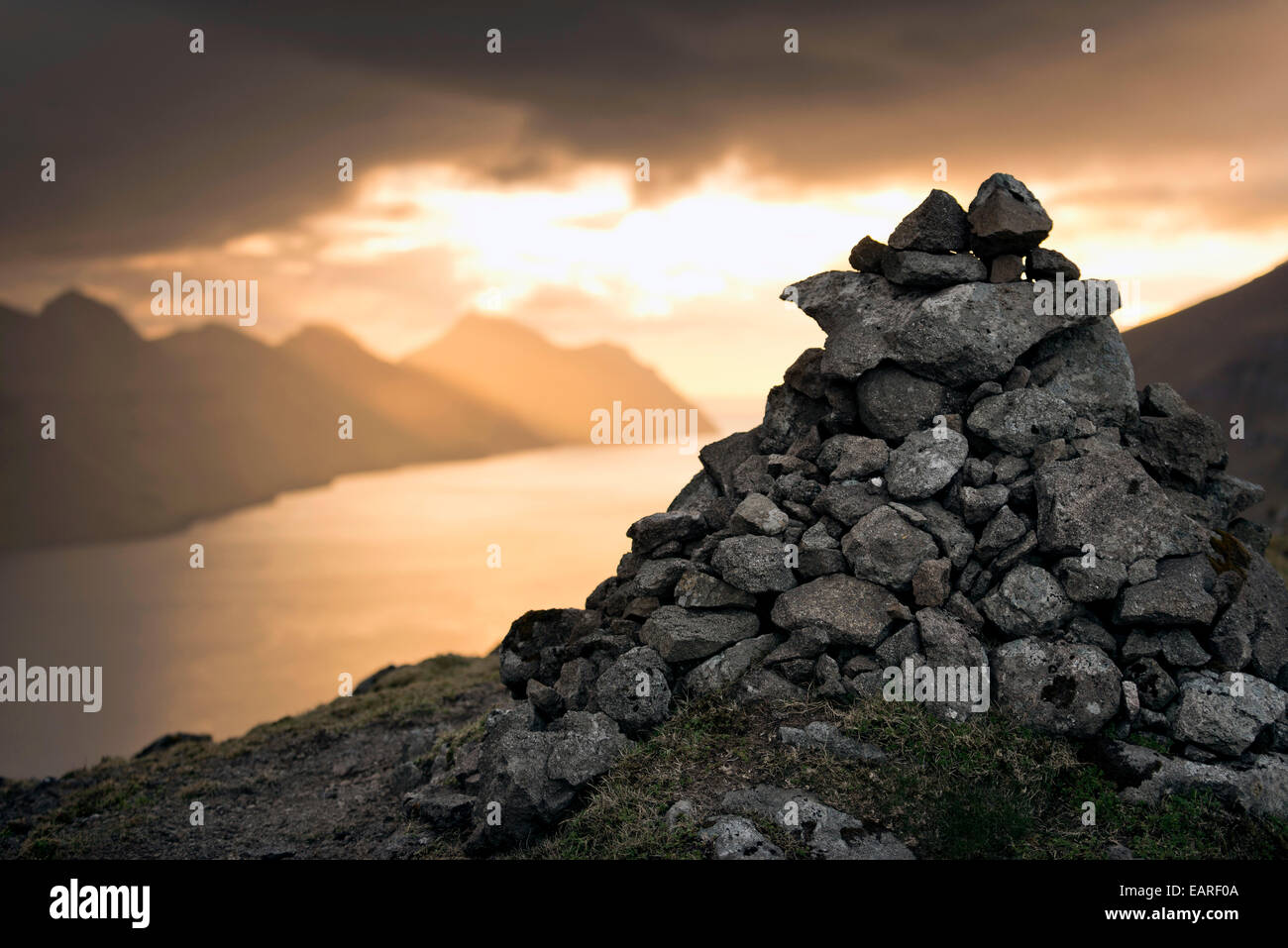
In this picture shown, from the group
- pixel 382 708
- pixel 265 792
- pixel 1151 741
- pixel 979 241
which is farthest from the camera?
pixel 382 708

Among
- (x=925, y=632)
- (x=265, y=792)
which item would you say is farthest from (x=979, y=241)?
(x=265, y=792)

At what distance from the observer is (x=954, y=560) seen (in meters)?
12.3

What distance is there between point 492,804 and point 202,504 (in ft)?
633

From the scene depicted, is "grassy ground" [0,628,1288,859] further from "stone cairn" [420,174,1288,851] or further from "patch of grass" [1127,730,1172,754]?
"patch of grass" [1127,730,1172,754]

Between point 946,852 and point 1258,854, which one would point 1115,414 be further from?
point 946,852

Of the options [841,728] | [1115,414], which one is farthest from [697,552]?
[1115,414]

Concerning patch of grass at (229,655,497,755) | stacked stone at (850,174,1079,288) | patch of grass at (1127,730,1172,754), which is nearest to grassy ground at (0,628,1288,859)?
patch of grass at (1127,730,1172,754)

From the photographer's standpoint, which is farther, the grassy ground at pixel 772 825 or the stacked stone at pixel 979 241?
the stacked stone at pixel 979 241

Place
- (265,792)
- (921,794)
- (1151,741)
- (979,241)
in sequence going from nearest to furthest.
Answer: (921,794) → (1151,741) → (979,241) → (265,792)

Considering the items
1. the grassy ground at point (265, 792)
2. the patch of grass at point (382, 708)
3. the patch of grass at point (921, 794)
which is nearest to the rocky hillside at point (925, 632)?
the patch of grass at point (921, 794)

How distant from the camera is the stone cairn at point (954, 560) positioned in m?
11.1

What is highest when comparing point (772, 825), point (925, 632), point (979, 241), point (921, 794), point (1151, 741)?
point (979, 241)

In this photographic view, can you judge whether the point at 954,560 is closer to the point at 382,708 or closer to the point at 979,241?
the point at 979,241

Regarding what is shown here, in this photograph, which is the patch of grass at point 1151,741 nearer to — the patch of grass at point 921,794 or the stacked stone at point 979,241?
the patch of grass at point 921,794
